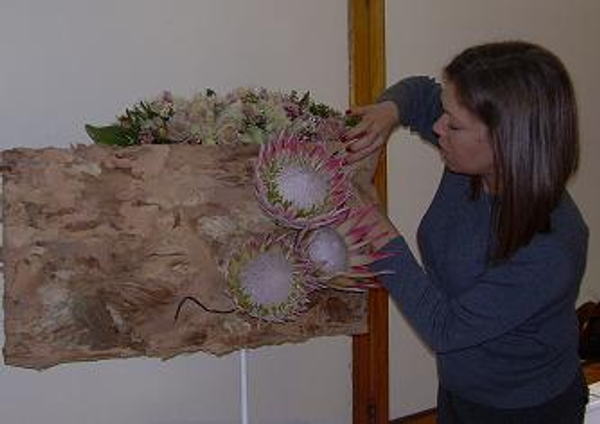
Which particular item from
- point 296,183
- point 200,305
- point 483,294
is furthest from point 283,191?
point 483,294

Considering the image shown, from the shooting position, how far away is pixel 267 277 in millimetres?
1133

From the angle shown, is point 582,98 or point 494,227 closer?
point 494,227

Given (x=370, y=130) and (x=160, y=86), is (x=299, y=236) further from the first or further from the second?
(x=160, y=86)

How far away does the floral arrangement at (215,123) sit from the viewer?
45.6 inches

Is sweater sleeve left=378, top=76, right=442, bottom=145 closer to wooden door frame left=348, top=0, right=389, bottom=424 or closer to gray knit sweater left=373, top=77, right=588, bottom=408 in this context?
gray knit sweater left=373, top=77, right=588, bottom=408

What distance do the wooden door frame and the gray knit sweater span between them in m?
0.39

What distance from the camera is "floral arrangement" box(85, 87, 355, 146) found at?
1.16 m

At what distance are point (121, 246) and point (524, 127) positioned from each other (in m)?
0.66

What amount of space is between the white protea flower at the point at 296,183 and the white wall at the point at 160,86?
0.53m

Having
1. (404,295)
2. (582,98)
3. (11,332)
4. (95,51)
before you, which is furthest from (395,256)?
(582,98)

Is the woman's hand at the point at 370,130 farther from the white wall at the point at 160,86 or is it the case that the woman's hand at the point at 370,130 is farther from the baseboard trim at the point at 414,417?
the baseboard trim at the point at 414,417

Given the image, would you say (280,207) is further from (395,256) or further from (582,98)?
(582,98)

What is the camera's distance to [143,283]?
1145 mm

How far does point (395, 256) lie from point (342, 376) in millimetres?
784
